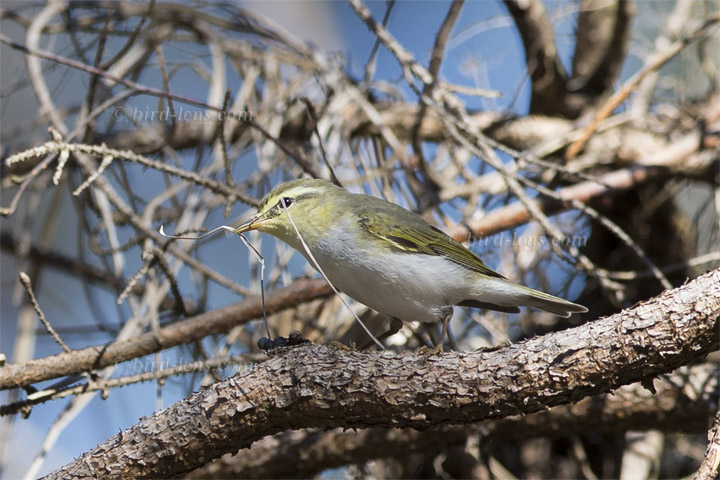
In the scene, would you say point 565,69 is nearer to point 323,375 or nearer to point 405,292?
point 405,292

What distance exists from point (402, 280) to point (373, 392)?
0.83 metres

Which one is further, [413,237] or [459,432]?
[459,432]

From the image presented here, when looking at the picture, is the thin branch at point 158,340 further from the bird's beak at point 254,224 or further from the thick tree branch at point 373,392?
the thick tree branch at point 373,392

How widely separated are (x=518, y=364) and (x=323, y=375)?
0.62 metres

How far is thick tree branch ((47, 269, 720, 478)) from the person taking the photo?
83.7 inches

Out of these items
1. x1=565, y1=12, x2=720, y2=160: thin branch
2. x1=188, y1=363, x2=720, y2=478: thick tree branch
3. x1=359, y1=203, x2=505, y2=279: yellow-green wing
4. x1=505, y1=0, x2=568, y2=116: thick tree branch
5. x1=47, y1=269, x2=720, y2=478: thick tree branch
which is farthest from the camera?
x1=505, y1=0, x2=568, y2=116: thick tree branch

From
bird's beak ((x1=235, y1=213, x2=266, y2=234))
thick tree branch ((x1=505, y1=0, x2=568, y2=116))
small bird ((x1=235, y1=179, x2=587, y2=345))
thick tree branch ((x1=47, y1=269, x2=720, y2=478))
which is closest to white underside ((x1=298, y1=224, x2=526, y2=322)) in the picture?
small bird ((x1=235, y1=179, x2=587, y2=345))

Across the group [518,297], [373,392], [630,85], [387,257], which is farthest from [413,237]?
[630,85]

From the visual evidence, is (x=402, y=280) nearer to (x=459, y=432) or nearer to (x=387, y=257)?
(x=387, y=257)

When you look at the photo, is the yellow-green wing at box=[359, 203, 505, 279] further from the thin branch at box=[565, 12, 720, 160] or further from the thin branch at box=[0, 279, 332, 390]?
the thin branch at box=[565, 12, 720, 160]

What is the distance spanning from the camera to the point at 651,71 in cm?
436

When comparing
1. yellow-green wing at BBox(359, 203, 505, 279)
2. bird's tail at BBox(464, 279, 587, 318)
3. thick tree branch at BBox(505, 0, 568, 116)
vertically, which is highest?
thick tree branch at BBox(505, 0, 568, 116)

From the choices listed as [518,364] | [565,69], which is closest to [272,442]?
[518,364]

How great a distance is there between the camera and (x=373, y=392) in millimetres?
2244
